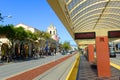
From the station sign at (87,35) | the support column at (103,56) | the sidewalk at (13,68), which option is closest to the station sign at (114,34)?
the support column at (103,56)

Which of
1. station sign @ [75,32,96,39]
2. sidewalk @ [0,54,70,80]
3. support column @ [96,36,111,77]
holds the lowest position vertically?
sidewalk @ [0,54,70,80]

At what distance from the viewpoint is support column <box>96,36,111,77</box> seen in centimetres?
1845

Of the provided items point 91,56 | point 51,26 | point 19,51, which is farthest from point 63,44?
point 91,56

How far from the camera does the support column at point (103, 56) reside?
1845 centimetres

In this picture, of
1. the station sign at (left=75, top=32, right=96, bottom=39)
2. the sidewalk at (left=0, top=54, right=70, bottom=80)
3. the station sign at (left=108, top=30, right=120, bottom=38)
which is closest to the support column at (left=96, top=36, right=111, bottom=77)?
the station sign at (left=108, top=30, right=120, bottom=38)

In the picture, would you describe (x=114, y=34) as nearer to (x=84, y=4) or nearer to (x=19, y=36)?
(x=84, y=4)

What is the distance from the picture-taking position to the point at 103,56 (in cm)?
1855

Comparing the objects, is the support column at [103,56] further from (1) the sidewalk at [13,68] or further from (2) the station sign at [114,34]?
(1) the sidewalk at [13,68]

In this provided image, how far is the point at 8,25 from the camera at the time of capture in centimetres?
5422

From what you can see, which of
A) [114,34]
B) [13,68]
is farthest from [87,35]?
[13,68]

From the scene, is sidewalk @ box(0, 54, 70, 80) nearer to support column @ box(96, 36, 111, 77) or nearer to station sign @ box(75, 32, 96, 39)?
station sign @ box(75, 32, 96, 39)

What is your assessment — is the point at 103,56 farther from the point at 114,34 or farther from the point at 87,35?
the point at 87,35

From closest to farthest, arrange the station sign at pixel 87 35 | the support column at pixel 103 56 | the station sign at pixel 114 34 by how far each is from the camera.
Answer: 1. the support column at pixel 103 56
2. the station sign at pixel 114 34
3. the station sign at pixel 87 35

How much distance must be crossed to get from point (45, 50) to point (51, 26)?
151 ft
